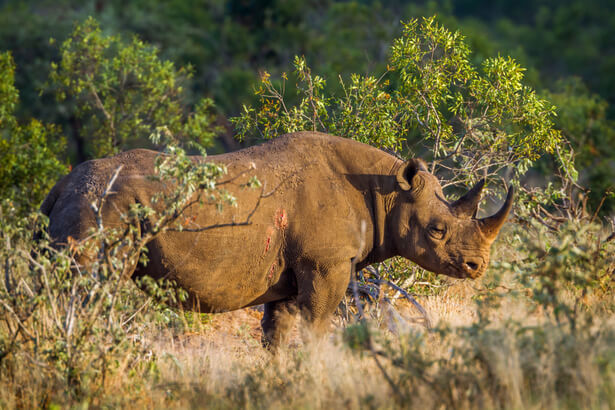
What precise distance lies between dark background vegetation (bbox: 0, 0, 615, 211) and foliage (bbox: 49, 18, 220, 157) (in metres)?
3.66

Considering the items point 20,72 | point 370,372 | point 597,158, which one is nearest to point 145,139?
point 20,72

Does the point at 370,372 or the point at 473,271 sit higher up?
the point at 473,271

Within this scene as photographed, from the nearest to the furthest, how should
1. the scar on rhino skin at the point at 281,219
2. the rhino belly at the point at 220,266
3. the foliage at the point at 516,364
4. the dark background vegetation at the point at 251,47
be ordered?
the foliage at the point at 516,364, the rhino belly at the point at 220,266, the scar on rhino skin at the point at 281,219, the dark background vegetation at the point at 251,47

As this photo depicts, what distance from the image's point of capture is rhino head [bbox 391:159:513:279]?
7836 millimetres

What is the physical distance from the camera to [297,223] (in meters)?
7.54

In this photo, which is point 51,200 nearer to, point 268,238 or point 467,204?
point 268,238

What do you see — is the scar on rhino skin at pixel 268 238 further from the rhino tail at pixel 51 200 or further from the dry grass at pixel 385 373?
the rhino tail at pixel 51 200

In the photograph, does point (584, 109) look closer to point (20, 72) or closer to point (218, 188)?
point (218, 188)

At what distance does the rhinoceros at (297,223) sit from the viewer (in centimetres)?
723

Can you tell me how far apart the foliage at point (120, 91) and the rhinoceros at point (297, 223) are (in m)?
7.50

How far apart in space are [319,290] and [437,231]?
139 centimetres

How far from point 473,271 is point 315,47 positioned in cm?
2508

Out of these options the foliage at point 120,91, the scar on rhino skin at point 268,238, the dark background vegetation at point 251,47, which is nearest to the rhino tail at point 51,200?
the scar on rhino skin at point 268,238

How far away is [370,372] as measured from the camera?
6.44m
